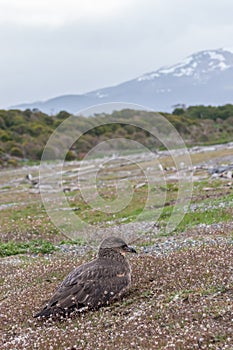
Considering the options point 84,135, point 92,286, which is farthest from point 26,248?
point 84,135

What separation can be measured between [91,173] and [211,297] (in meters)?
47.9

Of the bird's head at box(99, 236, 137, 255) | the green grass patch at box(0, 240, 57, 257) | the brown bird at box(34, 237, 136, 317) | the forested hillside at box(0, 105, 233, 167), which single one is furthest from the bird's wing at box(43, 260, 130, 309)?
the forested hillside at box(0, 105, 233, 167)

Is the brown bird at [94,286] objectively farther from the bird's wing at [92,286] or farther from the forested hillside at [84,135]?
the forested hillside at [84,135]

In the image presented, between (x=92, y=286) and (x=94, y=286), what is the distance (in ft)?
0.14

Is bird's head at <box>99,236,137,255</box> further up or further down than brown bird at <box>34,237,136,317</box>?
further up

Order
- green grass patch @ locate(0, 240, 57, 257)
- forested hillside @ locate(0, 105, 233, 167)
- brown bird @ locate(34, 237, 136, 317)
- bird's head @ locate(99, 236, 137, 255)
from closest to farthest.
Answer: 1. brown bird @ locate(34, 237, 136, 317)
2. bird's head @ locate(99, 236, 137, 255)
3. green grass patch @ locate(0, 240, 57, 257)
4. forested hillside @ locate(0, 105, 233, 167)

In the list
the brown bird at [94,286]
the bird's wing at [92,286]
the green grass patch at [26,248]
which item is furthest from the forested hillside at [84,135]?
the bird's wing at [92,286]

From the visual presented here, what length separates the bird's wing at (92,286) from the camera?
1134cm

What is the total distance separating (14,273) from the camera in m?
16.6

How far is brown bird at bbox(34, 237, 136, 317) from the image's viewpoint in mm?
11281

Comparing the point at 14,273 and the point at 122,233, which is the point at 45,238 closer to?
the point at 122,233

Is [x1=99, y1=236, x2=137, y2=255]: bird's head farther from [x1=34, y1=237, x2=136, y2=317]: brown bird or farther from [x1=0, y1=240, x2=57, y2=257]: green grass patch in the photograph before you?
[x1=0, y1=240, x2=57, y2=257]: green grass patch

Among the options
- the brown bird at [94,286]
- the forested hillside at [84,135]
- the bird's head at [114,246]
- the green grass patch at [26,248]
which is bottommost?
the green grass patch at [26,248]

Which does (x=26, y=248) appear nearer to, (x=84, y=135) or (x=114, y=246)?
(x=114, y=246)
